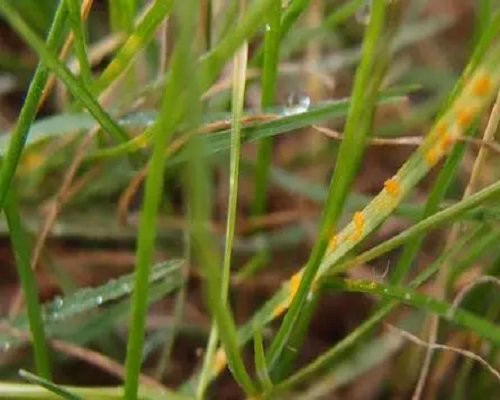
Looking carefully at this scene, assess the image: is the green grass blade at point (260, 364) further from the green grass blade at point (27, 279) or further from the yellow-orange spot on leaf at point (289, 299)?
the green grass blade at point (27, 279)

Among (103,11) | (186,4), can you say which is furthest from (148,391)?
(103,11)

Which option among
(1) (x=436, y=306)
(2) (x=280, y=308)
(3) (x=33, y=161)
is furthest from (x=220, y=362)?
(3) (x=33, y=161)

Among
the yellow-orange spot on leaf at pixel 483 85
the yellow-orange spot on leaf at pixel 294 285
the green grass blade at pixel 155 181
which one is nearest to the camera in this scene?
the green grass blade at pixel 155 181

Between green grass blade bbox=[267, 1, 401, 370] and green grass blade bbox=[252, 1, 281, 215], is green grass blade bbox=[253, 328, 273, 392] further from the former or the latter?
green grass blade bbox=[252, 1, 281, 215]

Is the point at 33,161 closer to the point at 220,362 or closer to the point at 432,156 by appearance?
the point at 220,362

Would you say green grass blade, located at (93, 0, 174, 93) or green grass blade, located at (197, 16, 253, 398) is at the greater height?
green grass blade, located at (93, 0, 174, 93)

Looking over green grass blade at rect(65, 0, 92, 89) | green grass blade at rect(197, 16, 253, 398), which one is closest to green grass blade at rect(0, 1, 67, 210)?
green grass blade at rect(65, 0, 92, 89)

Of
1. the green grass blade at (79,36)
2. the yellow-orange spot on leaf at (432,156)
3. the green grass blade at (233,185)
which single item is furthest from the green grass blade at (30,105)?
the yellow-orange spot on leaf at (432,156)
